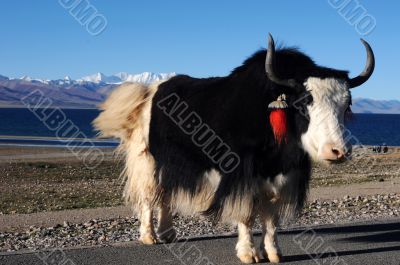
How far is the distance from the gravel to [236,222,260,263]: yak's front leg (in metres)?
1.60

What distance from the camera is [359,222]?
8734 millimetres

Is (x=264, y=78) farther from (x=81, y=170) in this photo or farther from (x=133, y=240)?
(x=81, y=170)

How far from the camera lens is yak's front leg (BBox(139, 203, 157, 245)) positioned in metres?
6.98

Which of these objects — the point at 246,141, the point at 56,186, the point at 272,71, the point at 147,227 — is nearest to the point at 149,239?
the point at 147,227

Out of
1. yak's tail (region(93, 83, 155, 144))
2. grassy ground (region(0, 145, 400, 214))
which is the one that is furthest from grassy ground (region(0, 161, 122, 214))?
yak's tail (region(93, 83, 155, 144))

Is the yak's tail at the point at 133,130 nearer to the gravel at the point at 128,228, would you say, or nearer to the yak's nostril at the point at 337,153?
the gravel at the point at 128,228

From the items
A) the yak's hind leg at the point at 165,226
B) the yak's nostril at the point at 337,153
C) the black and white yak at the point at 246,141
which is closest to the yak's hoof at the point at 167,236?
the yak's hind leg at the point at 165,226

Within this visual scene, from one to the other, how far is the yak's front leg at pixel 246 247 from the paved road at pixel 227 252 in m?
0.12

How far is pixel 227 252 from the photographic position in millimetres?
6598

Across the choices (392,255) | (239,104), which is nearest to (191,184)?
(239,104)

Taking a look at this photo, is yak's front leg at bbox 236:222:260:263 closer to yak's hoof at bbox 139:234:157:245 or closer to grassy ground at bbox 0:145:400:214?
yak's hoof at bbox 139:234:157:245

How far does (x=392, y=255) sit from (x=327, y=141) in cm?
196

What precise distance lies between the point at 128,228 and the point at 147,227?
7.39ft

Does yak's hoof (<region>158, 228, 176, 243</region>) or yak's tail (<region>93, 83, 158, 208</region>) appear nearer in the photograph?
yak's tail (<region>93, 83, 158, 208</region>)
